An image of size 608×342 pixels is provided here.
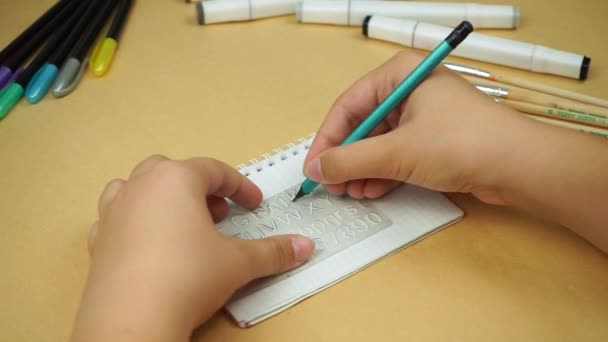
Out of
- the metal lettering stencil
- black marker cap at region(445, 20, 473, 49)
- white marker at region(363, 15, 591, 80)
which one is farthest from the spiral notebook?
white marker at region(363, 15, 591, 80)

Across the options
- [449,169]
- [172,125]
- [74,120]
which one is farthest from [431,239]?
[74,120]

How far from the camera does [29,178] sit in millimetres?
612

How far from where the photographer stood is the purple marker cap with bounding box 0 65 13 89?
72 cm

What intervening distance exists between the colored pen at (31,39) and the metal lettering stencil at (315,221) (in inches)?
15.0

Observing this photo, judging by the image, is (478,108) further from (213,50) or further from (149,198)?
(213,50)

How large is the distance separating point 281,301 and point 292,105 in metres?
0.27

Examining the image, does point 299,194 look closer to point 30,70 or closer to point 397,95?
point 397,95

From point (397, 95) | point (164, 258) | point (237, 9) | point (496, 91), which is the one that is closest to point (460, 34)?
point (397, 95)

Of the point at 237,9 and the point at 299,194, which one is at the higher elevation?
the point at 237,9

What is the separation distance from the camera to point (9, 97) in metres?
0.70

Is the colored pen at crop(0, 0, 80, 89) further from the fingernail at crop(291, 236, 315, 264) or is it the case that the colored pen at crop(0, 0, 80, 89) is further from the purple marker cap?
the fingernail at crop(291, 236, 315, 264)

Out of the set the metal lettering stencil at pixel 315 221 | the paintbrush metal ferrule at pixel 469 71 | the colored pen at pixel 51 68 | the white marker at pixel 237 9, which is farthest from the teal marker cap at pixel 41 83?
the paintbrush metal ferrule at pixel 469 71

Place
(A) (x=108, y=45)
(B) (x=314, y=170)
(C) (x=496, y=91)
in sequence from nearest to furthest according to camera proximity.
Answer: (B) (x=314, y=170) < (C) (x=496, y=91) < (A) (x=108, y=45)

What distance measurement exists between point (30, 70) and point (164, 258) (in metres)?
0.43
